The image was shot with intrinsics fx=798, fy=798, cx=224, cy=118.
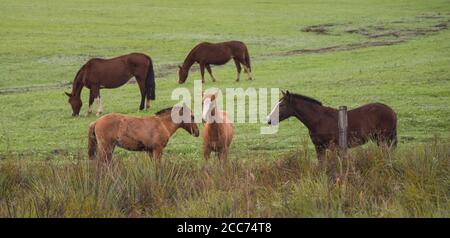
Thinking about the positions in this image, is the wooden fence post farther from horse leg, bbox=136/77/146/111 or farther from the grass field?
horse leg, bbox=136/77/146/111

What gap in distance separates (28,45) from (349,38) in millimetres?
18925

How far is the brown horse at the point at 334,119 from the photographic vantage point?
1514cm

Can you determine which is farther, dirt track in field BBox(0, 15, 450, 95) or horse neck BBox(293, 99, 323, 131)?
dirt track in field BBox(0, 15, 450, 95)

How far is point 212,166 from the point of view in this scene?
42.4 feet

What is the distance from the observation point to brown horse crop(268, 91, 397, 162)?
15141 mm

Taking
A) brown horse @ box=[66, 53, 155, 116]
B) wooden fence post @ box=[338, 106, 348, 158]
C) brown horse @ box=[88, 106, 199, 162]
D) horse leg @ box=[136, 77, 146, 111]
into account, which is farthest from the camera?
horse leg @ box=[136, 77, 146, 111]

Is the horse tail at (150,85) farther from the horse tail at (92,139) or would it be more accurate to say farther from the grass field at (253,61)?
the horse tail at (92,139)

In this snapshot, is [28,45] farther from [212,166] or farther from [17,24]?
[212,166]

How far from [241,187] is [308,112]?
3.96 m

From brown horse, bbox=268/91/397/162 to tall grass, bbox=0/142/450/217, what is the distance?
1971 millimetres

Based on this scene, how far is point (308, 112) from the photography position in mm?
15406

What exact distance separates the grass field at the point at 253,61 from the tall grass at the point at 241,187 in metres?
0.10
